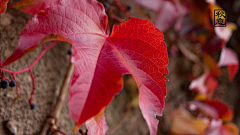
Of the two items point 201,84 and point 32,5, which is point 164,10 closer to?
point 201,84

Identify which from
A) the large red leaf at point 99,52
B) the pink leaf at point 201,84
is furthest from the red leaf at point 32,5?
the pink leaf at point 201,84

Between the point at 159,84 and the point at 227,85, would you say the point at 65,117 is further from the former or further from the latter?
the point at 227,85

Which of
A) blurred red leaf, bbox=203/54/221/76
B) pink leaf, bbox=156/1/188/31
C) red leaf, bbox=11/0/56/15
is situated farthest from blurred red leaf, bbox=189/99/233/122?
red leaf, bbox=11/0/56/15

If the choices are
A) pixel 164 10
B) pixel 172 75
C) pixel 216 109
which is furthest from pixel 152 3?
pixel 216 109

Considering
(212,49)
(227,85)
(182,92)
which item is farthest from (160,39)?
(227,85)

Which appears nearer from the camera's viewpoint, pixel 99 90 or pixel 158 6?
pixel 99 90

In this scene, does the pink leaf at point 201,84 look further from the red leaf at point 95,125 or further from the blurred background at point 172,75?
the red leaf at point 95,125

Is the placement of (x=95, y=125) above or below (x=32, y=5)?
below
